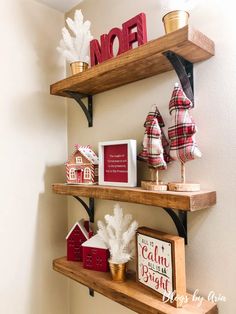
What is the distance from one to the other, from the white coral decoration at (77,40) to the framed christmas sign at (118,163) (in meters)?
0.44

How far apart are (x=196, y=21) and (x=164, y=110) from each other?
0.32 meters

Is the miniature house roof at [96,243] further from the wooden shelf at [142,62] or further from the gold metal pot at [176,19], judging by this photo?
the gold metal pot at [176,19]

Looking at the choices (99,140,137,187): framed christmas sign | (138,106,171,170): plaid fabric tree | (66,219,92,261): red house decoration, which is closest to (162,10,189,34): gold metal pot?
(138,106,171,170): plaid fabric tree

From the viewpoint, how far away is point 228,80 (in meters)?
0.82

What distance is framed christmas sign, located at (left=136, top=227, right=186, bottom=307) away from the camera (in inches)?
31.9

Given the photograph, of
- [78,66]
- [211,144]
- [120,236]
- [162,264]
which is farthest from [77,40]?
[162,264]

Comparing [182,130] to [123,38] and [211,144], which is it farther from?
[123,38]

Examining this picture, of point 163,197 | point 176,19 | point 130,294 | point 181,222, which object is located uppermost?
point 176,19

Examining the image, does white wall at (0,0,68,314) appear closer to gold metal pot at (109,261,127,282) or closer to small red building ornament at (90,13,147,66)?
small red building ornament at (90,13,147,66)

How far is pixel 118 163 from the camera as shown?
1.04 m

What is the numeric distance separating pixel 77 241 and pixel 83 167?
375 millimetres

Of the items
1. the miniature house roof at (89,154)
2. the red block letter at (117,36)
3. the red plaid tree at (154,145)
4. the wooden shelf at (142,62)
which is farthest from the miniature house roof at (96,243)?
the red block letter at (117,36)

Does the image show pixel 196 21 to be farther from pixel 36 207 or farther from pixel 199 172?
pixel 36 207

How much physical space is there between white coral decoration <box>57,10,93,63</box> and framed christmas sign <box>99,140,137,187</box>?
1.46 ft
